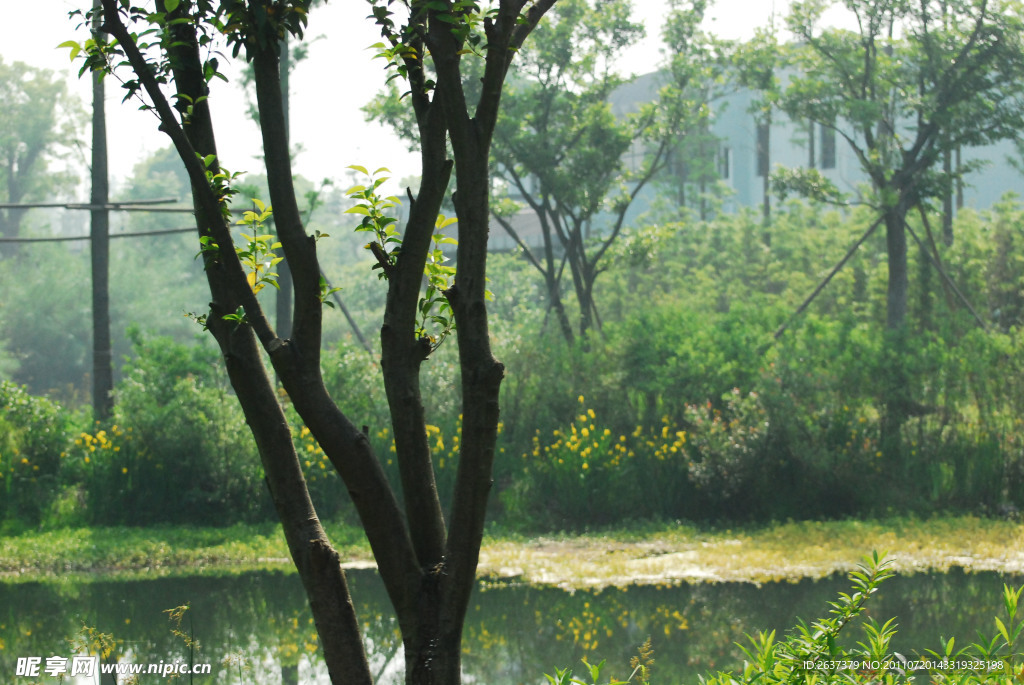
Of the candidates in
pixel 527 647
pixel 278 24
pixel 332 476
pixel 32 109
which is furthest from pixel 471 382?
pixel 32 109

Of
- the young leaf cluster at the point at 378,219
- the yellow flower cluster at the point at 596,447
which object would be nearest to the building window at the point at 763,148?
the yellow flower cluster at the point at 596,447

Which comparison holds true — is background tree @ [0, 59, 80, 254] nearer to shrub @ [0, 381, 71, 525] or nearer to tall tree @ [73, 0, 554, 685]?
shrub @ [0, 381, 71, 525]

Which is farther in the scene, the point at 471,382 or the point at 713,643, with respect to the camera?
the point at 713,643

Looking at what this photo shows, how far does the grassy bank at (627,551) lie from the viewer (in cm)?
751

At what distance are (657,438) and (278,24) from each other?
25.7 feet

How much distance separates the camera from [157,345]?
10305mm

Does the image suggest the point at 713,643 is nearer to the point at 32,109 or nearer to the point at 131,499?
the point at 131,499

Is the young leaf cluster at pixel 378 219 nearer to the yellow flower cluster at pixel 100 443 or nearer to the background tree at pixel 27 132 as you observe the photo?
the yellow flower cluster at pixel 100 443

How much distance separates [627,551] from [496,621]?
203cm

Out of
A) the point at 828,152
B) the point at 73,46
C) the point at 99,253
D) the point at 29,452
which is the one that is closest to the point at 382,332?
the point at 73,46

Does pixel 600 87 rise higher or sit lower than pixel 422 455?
higher

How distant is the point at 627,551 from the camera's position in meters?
8.25

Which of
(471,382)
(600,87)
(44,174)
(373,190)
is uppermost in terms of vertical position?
(44,174)

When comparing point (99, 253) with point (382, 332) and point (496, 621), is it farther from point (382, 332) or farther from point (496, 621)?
point (382, 332)
